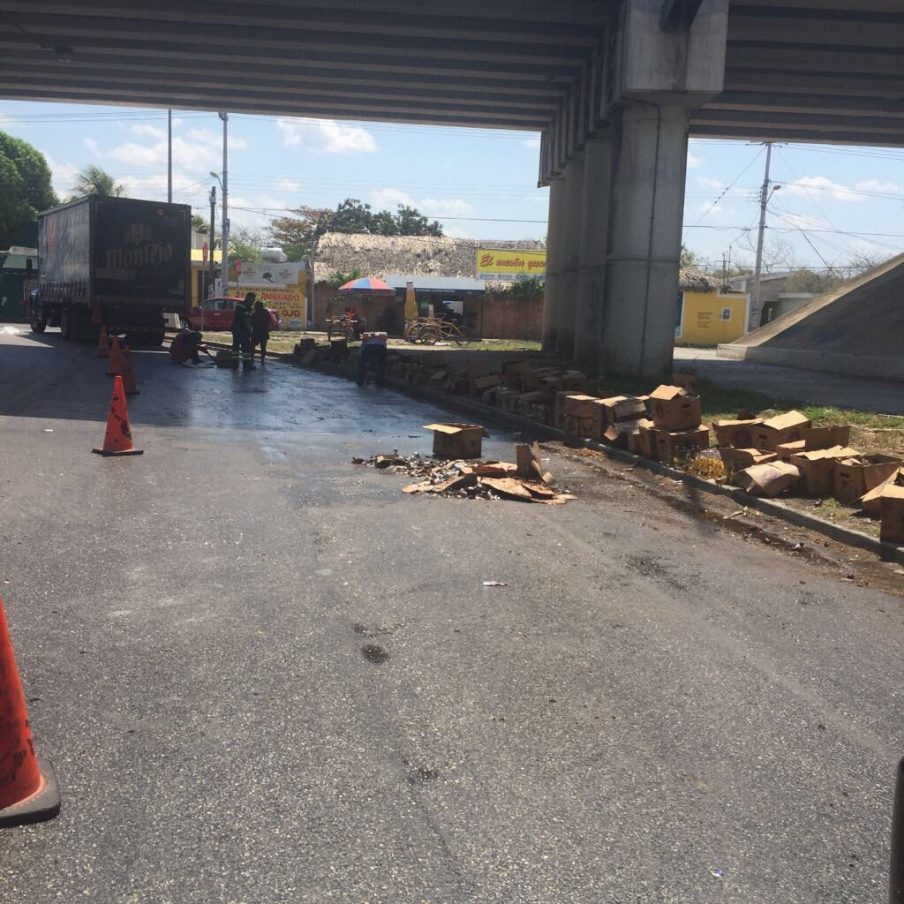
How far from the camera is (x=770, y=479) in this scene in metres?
9.31

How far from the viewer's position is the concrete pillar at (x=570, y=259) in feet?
92.3

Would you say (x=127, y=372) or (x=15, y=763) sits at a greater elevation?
(x=127, y=372)

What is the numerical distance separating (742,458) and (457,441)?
3.17 metres

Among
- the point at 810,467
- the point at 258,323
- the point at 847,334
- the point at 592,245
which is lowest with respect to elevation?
the point at 810,467

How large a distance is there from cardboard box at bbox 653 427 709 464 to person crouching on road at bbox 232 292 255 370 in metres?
13.6

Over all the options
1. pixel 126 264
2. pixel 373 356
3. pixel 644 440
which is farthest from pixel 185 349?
pixel 644 440

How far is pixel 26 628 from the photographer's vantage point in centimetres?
497

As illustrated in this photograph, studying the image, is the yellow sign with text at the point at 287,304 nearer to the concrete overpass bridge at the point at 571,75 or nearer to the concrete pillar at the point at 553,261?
the concrete overpass bridge at the point at 571,75

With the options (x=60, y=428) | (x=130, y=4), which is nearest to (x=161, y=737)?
(x=60, y=428)

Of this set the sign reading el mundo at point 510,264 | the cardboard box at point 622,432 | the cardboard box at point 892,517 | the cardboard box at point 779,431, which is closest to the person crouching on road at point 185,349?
the cardboard box at point 622,432

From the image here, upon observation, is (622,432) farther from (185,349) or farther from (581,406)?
(185,349)

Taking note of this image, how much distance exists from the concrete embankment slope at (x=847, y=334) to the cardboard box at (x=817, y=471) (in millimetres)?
13444

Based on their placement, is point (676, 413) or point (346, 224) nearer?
point (676, 413)

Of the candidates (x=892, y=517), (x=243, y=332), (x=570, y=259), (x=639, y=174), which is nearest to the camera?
(x=892, y=517)
